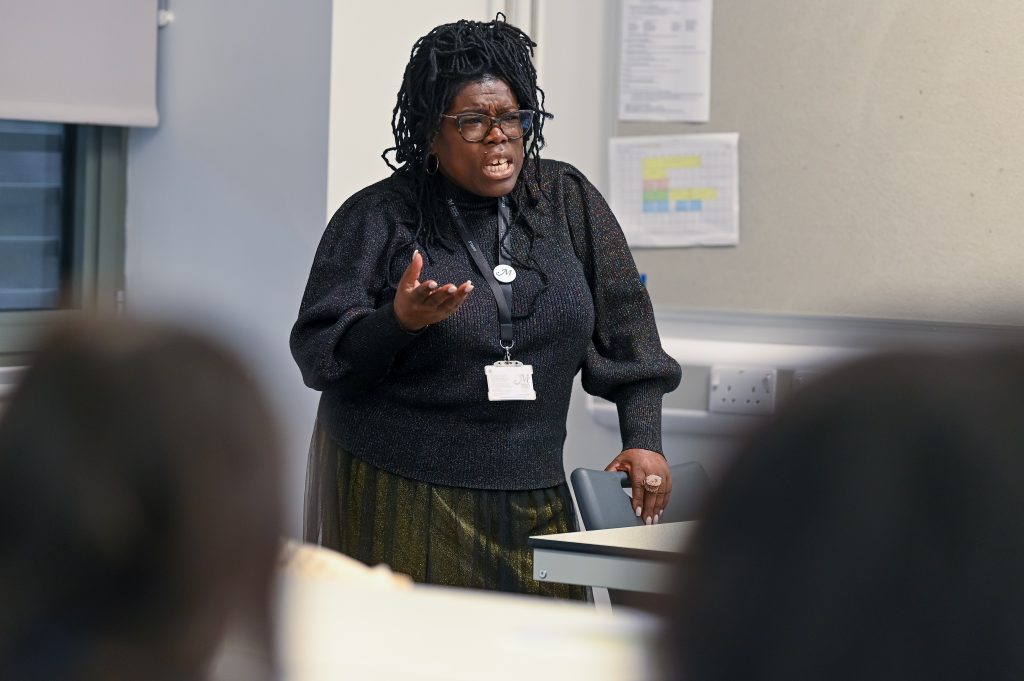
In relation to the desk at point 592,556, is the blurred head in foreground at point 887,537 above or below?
above

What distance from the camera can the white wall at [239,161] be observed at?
3684 mm

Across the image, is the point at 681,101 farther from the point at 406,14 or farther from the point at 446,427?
the point at 446,427

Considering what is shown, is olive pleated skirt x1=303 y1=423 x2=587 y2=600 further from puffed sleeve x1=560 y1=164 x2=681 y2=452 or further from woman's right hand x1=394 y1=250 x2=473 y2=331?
woman's right hand x1=394 y1=250 x2=473 y2=331

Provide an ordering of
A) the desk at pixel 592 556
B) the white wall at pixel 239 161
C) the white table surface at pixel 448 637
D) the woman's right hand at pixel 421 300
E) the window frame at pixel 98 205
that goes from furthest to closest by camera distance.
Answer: the window frame at pixel 98 205 → the white wall at pixel 239 161 → the woman's right hand at pixel 421 300 → the desk at pixel 592 556 → the white table surface at pixel 448 637

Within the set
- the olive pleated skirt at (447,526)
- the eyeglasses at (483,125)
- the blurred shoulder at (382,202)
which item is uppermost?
the eyeglasses at (483,125)

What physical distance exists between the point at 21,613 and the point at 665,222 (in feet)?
11.1

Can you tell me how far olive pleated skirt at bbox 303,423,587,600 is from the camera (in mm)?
2527

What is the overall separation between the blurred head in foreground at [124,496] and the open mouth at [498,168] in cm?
197

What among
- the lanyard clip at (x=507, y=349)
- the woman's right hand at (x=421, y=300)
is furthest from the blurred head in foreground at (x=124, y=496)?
the lanyard clip at (x=507, y=349)

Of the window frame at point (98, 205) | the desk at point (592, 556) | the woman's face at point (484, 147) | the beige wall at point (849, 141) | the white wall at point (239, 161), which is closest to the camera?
the desk at point (592, 556)

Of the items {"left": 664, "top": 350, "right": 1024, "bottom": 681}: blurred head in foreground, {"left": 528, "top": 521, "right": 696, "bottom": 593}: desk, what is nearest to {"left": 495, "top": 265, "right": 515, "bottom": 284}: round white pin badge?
{"left": 528, "top": 521, "right": 696, "bottom": 593}: desk

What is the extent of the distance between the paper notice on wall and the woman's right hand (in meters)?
1.70

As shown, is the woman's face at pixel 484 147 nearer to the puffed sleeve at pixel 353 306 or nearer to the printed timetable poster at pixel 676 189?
the puffed sleeve at pixel 353 306

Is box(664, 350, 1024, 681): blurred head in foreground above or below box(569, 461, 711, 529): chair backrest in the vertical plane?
above
